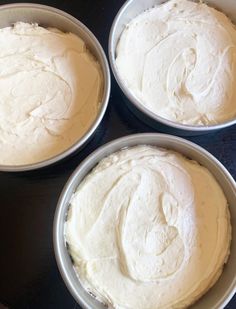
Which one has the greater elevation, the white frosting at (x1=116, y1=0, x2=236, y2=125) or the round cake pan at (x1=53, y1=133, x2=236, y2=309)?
the white frosting at (x1=116, y1=0, x2=236, y2=125)

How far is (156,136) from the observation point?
107 cm

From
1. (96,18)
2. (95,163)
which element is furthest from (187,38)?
(95,163)

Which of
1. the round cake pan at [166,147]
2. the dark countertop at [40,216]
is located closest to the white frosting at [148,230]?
the round cake pan at [166,147]

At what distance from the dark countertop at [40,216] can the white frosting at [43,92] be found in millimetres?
74

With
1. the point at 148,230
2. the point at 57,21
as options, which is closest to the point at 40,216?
the point at 148,230

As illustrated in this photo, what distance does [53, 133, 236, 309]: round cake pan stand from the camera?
968 mm

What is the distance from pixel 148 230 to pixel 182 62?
0.49 metres

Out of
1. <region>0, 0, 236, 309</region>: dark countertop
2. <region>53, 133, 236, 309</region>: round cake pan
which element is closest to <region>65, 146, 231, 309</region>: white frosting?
<region>53, 133, 236, 309</region>: round cake pan

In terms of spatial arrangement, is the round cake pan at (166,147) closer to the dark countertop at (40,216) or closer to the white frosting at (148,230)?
the white frosting at (148,230)

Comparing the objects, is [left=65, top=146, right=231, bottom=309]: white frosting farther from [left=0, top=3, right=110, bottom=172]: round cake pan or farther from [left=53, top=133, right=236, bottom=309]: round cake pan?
[left=0, top=3, right=110, bottom=172]: round cake pan

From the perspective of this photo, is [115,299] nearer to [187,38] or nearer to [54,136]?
[54,136]

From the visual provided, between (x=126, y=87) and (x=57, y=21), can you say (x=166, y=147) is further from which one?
(x=57, y=21)

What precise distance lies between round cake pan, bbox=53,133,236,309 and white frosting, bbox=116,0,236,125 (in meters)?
0.10

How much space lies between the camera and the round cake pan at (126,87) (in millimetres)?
1084
